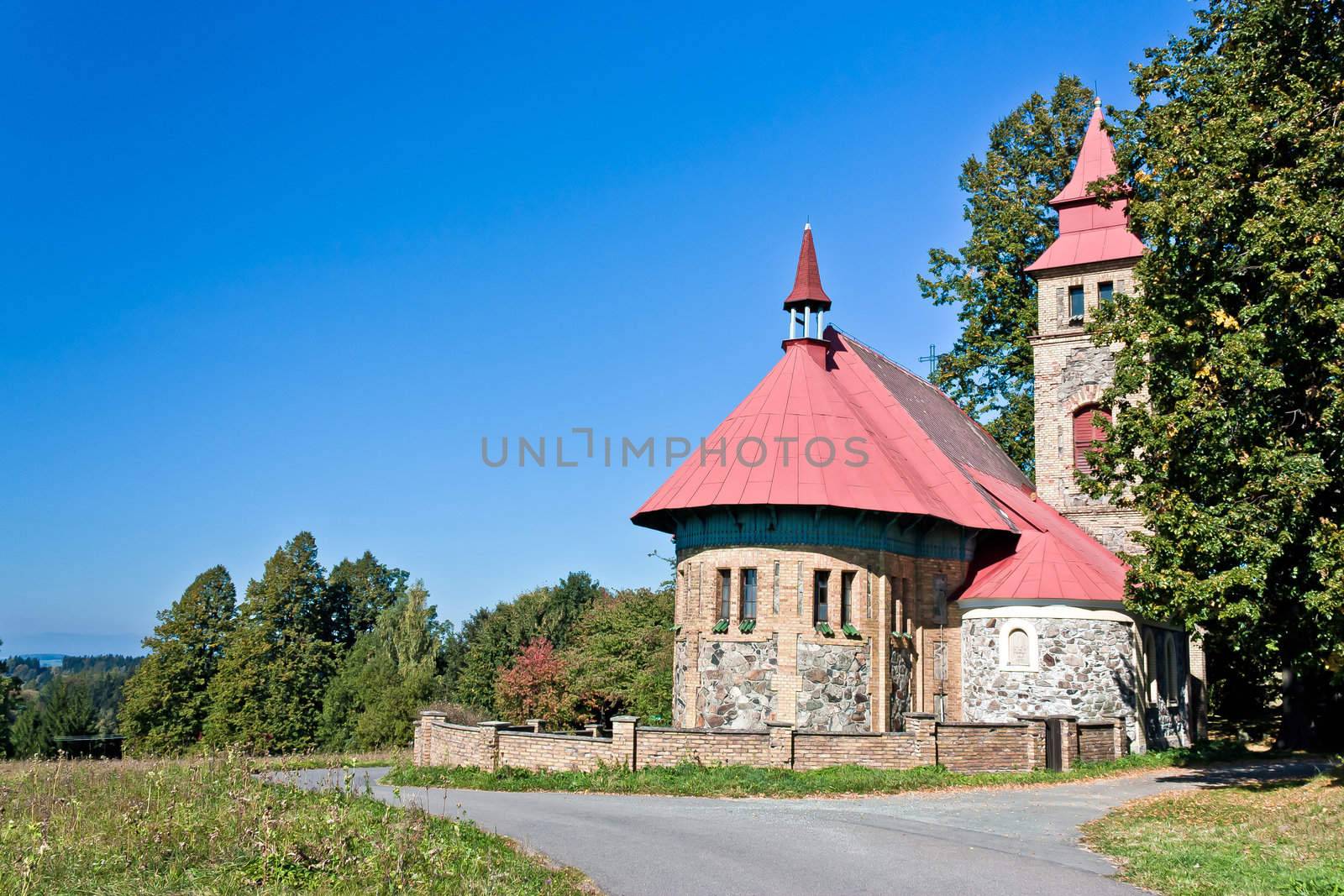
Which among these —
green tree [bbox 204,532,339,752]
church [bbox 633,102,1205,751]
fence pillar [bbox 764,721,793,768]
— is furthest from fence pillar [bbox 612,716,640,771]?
green tree [bbox 204,532,339,752]

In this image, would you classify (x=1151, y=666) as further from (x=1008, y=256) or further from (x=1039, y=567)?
(x=1008, y=256)

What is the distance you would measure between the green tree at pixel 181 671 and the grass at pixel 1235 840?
146 feet

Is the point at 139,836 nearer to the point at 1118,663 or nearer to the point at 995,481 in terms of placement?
the point at 1118,663

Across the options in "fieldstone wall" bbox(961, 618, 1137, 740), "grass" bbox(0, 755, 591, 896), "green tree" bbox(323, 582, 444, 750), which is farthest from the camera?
"green tree" bbox(323, 582, 444, 750)

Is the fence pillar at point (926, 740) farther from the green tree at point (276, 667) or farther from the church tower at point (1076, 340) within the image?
the green tree at point (276, 667)

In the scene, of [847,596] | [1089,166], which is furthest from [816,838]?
[1089,166]

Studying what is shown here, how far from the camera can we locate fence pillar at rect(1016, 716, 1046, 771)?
21.0 metres

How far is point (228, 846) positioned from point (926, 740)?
1375 cm

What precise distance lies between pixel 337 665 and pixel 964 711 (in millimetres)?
38362

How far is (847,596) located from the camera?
941 inches

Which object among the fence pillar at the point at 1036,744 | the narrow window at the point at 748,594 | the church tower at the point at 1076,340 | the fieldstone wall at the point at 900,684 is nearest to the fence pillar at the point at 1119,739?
the fence pillar at the point at 1036,744

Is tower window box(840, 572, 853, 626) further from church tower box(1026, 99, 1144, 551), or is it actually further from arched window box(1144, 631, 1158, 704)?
church tower box(1026, 99, 1144, 551)

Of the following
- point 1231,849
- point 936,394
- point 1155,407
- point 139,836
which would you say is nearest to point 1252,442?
point 1155,407

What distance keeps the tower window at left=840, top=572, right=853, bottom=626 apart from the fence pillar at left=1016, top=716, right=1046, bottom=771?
4228 mm
